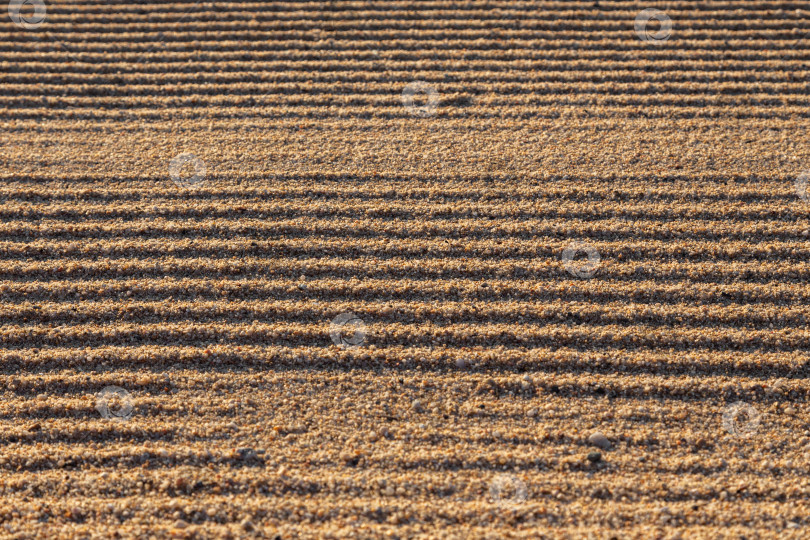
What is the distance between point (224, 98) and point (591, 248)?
8.65ft

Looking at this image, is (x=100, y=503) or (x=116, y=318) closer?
(x=100, y=503)

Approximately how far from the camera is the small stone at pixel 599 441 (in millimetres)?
2465

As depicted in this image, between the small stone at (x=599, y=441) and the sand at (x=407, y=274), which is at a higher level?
the sand at (x=407, y=274)

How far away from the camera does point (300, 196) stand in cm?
331

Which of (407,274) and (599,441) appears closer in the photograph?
(599,441)

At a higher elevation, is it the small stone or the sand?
the sand

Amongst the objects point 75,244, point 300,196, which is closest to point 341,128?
point 300,196

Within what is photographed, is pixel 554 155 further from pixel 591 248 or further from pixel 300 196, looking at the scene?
pixel 300 196

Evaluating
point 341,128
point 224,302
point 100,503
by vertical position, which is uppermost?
point 341,128

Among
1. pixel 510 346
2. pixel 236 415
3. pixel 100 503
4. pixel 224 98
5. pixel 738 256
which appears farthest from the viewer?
pixel 224 98

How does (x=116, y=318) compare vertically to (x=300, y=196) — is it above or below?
below

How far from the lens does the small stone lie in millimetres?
2465

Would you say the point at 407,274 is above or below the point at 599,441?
above

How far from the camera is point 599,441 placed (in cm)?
247
